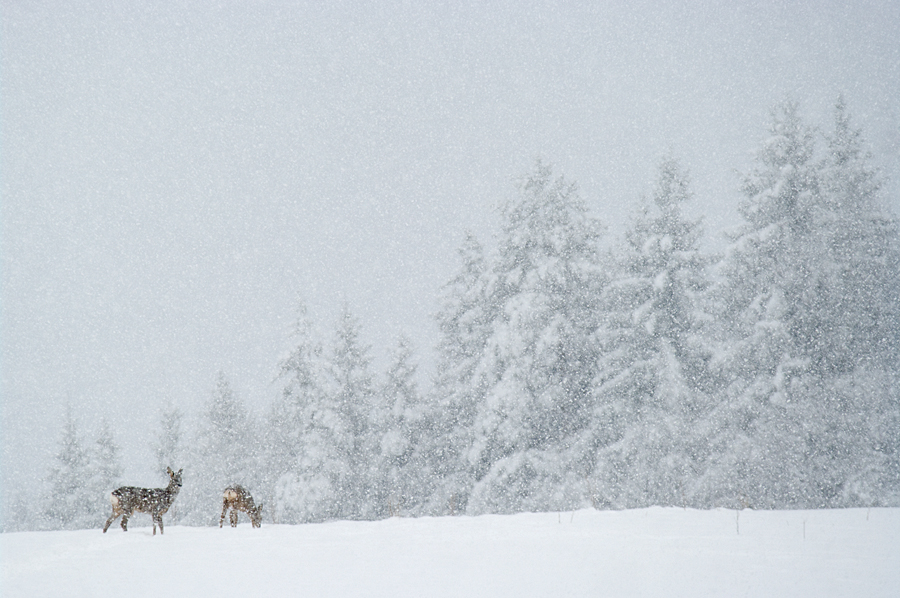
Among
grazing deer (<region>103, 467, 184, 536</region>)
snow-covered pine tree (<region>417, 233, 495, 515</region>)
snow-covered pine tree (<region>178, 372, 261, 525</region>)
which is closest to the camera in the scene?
grazing deer (<region>103, 467, 184, 536</region>)

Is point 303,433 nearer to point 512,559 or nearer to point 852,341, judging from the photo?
point 852,341

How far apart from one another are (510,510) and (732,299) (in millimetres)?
8968

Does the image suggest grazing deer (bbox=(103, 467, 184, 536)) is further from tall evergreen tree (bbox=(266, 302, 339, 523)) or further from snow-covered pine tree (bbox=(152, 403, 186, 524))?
snow-covered pine tree (bbox=(152, 403, 186, 524))

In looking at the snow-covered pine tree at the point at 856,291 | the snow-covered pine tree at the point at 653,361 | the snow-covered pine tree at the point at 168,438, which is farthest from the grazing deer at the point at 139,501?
the snow-covered pine tree at the point at 168,438

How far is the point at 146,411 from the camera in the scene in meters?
148

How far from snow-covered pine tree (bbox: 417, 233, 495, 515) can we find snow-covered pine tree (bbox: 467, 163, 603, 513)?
116cm

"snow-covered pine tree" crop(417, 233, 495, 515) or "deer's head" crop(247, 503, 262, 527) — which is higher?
"snow-covered pine tree" crop(417, 233, 495, 515)

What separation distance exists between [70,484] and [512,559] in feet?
117

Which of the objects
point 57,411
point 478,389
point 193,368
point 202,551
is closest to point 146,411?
point 57,411

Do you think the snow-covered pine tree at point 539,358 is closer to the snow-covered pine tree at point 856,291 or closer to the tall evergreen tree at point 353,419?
the tall evergreen tree at point 353,419

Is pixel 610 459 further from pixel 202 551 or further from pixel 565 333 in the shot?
pixel 202 551

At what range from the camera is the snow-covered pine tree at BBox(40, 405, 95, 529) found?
36875 mm

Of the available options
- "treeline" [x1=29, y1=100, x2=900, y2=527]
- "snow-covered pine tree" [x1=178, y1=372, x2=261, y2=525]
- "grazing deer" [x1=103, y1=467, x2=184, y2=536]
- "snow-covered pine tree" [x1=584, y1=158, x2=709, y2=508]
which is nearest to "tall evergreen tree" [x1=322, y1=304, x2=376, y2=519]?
"treeline" [x1=29, y1=100, x2=900, y2=527]

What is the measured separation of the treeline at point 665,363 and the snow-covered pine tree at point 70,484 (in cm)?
1499
